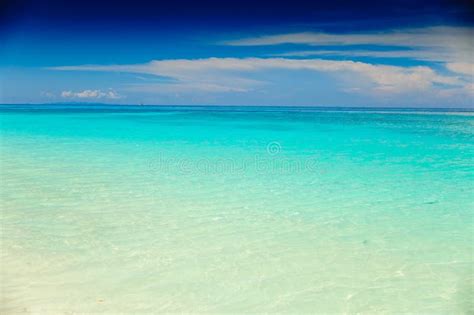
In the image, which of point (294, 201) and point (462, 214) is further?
point (294, 201)

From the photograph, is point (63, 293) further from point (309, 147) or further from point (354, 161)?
point (309, 147)

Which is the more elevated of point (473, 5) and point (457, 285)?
point (473, 5)

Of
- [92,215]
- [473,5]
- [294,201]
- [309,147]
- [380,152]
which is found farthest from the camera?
[309,147]

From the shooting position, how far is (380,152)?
970 cm

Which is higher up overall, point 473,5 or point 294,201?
point 473,5

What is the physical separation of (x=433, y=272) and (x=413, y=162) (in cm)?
544

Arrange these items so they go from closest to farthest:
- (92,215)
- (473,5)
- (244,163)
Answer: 1. (473,5)
2. (92,215)
3. (244,163)

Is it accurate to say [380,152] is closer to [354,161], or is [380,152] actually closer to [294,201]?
[354,161]

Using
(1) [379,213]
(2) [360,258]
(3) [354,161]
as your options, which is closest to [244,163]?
(3) [354,161]

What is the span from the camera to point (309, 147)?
10922 millimetres

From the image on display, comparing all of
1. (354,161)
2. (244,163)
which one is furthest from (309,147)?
(244,163)

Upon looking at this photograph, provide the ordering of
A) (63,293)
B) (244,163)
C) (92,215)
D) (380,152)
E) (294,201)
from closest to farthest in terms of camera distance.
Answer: (63,293), (92,215), (294,201), (244,163), (380,152)

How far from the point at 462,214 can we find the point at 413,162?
3691mm

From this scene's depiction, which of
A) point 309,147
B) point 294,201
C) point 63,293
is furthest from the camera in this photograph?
point 309,147
